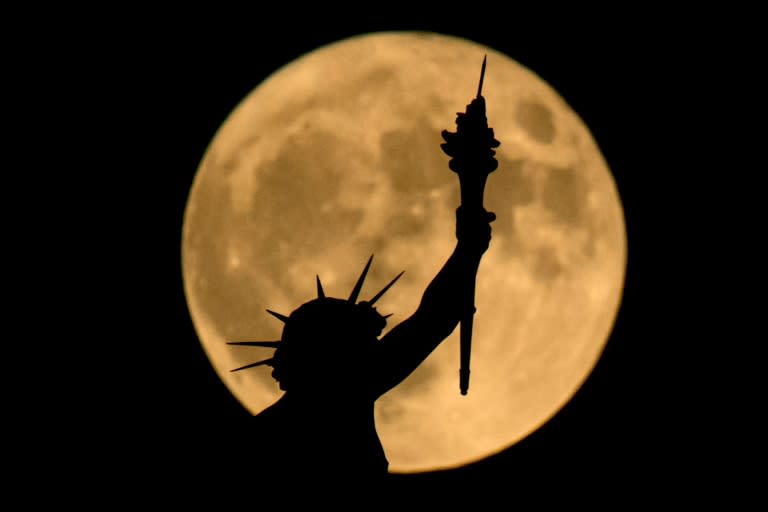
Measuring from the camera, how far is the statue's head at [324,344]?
7176 mm

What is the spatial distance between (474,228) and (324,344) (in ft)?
4.05

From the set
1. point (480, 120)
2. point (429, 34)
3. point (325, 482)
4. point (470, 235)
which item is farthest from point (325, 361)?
point (429, 34)

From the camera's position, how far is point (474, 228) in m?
7.39

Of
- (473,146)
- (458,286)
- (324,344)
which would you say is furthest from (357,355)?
(473,146)

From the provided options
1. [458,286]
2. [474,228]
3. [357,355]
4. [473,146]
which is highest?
[473,146]

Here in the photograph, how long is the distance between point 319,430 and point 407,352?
772 mm

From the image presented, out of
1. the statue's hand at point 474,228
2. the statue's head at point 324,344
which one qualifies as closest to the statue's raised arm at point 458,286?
the statue's hand at point 474,228

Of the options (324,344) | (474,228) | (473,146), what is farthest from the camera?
(474,228)

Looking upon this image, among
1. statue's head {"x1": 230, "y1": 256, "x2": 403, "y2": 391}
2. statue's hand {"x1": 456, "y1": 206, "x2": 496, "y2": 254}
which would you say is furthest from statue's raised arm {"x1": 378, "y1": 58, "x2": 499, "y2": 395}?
statue's head {"x1": 230, "y1": 256, "x2": 403, "y2": 391}

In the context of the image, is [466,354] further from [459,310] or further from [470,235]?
[470,235]

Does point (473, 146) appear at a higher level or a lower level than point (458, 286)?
higher

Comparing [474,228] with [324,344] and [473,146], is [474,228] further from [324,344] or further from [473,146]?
[324,344]

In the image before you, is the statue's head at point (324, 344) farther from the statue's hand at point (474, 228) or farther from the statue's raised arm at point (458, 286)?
the statue's hand at point (474, 228)

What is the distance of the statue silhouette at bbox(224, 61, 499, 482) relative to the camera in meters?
6.97
